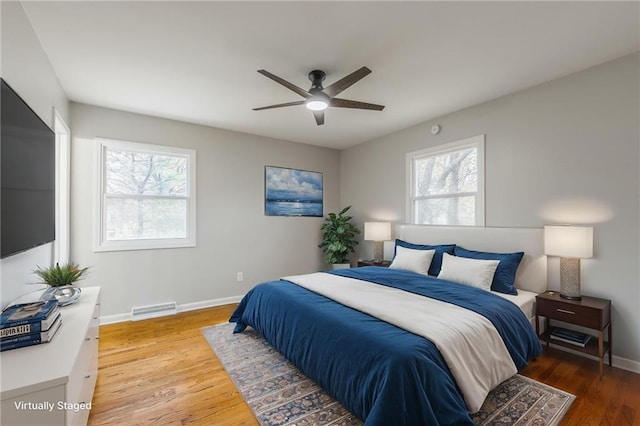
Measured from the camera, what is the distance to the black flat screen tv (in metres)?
1.43

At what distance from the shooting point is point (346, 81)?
2209 millimetres

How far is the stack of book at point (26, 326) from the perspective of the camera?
1.28 metres

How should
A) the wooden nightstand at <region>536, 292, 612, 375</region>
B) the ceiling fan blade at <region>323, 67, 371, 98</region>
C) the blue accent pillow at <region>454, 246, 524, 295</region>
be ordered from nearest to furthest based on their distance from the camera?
1. the ceiling fan blade at <region>323, 67, 371, 98</region>
2. the wooden nightstand at <region>536, 292, 612, 375</region>
3. the blue accent pillow at <region>454, 246, 524, 295</region>

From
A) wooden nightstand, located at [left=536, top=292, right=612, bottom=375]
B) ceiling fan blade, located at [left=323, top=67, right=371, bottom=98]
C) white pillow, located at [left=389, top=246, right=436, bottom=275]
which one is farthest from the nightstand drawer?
ceiling fan blade, located at [left=323, top=67, right=371, bottom=98]

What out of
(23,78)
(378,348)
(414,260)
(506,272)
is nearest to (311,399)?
(378,348)

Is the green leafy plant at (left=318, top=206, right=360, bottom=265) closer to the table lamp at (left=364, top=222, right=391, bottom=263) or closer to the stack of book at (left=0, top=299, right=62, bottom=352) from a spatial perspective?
the table lamp at (left=364, top=222, right=391, bottom=263)

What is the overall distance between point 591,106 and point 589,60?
40cm

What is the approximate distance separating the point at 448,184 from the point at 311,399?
307 cm

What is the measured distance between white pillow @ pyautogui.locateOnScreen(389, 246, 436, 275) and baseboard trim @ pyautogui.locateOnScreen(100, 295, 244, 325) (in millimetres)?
2509

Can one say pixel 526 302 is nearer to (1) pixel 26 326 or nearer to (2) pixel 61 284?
(1) pixel 26 326

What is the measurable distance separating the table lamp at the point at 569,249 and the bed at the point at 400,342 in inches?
13.6

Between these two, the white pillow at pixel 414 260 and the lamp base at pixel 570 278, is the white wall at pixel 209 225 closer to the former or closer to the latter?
the white pillow at pixel 414 260

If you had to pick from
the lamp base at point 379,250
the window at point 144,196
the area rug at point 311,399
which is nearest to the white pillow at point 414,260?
the lamp base at point 379,250

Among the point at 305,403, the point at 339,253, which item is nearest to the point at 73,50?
the point at 305,403
